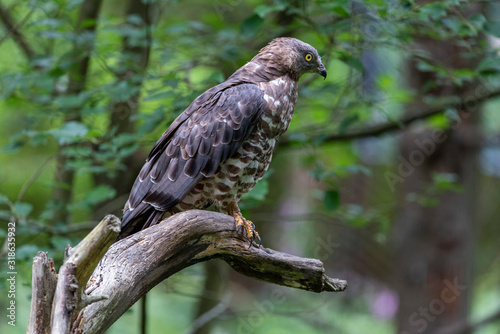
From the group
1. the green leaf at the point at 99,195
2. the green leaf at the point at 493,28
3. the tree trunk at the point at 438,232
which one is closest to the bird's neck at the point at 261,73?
the green leaf at the point at 99,195

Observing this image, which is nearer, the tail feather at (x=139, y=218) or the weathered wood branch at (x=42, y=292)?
the weathered wood branch at (x=42, y=292)

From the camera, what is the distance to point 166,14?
715cm

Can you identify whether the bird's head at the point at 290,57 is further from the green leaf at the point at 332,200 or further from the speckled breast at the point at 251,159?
the green leaf at the point at 332,200

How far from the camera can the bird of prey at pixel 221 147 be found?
3.28 metres

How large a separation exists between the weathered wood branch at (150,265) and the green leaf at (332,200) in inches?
44.2

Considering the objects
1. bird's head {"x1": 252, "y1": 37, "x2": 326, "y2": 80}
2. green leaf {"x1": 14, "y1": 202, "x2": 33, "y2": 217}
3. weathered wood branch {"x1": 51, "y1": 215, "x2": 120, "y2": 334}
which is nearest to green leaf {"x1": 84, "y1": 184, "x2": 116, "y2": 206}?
green leaf {"x1": 14, "y1": 202, "x2": 33, "y2": 217}

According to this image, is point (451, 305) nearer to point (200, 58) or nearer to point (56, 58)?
point (200, 58)

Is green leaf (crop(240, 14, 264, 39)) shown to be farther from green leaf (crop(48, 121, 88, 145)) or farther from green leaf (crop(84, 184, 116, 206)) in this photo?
green leaf (crop(84, 184, 116, 206))

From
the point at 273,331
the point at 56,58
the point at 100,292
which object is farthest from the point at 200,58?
the point at 273,331

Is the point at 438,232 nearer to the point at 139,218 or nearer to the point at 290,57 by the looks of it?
the point at 290,57

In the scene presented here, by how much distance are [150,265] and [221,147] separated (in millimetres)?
961

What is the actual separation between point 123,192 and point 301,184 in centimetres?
517

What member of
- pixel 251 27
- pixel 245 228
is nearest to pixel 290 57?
pixel 251 27

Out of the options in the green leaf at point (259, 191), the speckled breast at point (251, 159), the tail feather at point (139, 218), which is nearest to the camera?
the tail feather at point (139, 218)
